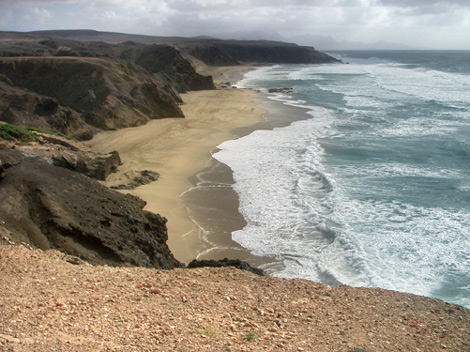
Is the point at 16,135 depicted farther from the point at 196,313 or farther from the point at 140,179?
the point at 196,313

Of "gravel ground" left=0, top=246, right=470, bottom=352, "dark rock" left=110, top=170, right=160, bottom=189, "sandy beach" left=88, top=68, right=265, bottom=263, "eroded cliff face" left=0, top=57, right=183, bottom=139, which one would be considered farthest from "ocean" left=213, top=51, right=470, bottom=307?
"eroded cliff face" left=0, top=57, right=183, bottom=139

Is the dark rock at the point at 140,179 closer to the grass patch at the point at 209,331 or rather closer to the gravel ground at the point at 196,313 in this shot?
the gravel ground at the point at 196,313

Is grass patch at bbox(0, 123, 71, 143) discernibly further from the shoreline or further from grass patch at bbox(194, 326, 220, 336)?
grass patch at bbox(194, 326, 220, 336)

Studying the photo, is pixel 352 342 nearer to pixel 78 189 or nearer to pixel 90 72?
pixel 78 189

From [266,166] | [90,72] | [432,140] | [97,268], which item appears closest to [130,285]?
[97,268]

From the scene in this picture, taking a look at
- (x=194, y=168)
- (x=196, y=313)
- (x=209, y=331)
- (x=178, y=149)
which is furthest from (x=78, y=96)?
(x=209, y=331)

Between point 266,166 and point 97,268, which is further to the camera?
point 266,166
